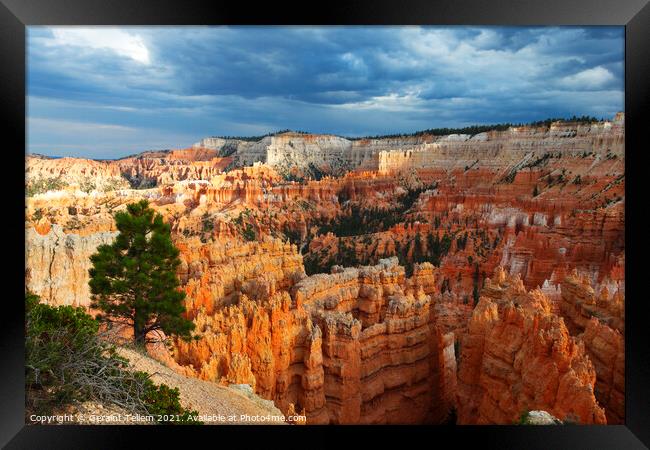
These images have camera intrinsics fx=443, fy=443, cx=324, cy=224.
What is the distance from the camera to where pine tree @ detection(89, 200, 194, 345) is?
632 cm

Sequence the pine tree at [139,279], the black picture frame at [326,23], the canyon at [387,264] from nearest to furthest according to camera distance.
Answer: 1. the black picture frame at [326,23]
2. the pine tree at [139,279]
3. the canyon at [387,264]

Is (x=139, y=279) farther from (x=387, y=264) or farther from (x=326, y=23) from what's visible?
(x=387, y=264)

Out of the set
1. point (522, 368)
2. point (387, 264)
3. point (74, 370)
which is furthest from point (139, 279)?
point (387, 264)

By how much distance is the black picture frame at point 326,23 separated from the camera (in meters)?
4.76

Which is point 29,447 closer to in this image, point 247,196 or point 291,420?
point 291,420

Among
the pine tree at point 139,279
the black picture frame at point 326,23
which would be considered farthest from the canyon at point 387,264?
the black picture frame at point 326,23

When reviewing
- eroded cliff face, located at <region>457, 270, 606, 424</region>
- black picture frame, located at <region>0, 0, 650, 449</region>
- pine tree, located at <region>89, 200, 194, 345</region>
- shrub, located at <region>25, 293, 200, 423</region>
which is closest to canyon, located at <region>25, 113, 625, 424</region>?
eroded cliff face, located at <region>457, 270, 606, 424</region>

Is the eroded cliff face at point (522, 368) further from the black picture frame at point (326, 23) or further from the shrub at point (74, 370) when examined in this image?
the shrub at point (74, 370)

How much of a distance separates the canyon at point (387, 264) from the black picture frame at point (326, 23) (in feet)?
2.53

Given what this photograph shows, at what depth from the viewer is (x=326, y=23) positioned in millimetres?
4891

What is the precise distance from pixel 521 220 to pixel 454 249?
3.52m

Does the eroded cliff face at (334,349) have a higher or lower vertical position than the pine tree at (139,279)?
lower

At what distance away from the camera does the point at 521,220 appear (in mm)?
19422
